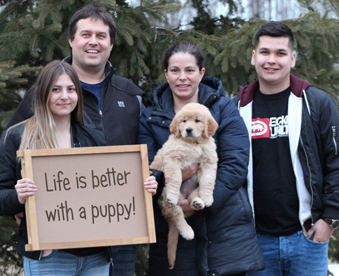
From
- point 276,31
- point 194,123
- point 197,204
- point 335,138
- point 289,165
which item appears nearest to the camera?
point 197,204

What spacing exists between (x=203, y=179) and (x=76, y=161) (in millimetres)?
1026

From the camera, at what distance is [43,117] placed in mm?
2924

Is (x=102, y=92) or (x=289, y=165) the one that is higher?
(x=102, y=92)

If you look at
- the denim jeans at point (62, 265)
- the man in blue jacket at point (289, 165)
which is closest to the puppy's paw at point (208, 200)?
the man in blue jacket at point (289, 165)

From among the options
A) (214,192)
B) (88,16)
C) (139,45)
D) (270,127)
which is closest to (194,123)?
(214,192)

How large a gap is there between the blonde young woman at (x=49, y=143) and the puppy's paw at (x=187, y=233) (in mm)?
628

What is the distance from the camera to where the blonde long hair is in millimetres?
2859

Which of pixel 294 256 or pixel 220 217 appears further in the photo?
pixel 294 256

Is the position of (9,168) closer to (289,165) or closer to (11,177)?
(11,177)

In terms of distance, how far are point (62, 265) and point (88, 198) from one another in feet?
1.62

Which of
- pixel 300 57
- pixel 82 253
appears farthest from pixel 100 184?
pixel 300 57

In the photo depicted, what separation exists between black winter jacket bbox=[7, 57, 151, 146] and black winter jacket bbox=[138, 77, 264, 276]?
16cm

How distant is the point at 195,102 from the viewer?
3537 mm

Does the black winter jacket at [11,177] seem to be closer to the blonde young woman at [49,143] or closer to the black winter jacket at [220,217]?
the blonde young woman at [49,143]
